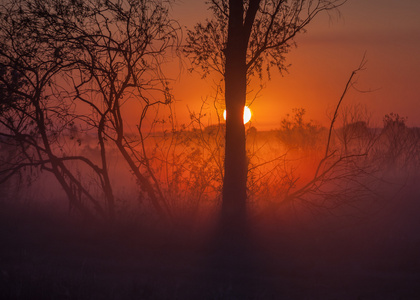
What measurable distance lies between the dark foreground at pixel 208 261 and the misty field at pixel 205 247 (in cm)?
2

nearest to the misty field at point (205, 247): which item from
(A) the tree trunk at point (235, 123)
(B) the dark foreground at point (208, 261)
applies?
(B) the dark foreground at point (208, 261)

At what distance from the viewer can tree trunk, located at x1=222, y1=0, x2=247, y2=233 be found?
1238cm

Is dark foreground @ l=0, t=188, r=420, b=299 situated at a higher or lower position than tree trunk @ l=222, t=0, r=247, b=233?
lower

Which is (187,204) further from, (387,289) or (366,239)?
(387,289)

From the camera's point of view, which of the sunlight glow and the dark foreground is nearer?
the dark foreground

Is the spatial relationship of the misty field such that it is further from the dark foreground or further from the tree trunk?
the tree trunk

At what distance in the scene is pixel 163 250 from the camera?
10.8 meters

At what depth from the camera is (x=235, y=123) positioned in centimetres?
1248

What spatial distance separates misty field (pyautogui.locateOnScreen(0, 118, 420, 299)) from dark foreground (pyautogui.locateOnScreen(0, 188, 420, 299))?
2 cm

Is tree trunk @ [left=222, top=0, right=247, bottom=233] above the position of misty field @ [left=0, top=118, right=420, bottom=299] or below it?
above

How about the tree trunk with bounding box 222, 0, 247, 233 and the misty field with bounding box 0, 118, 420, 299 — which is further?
the tree trunk with bounding box 222, 0, 247, 233

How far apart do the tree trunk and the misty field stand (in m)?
0.66

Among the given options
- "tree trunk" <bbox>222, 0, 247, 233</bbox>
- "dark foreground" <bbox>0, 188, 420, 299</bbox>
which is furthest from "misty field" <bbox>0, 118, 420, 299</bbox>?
"tree trunk" <bbox>222, 0, 247, 233</bbox>

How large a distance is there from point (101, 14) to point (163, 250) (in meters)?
6.17
